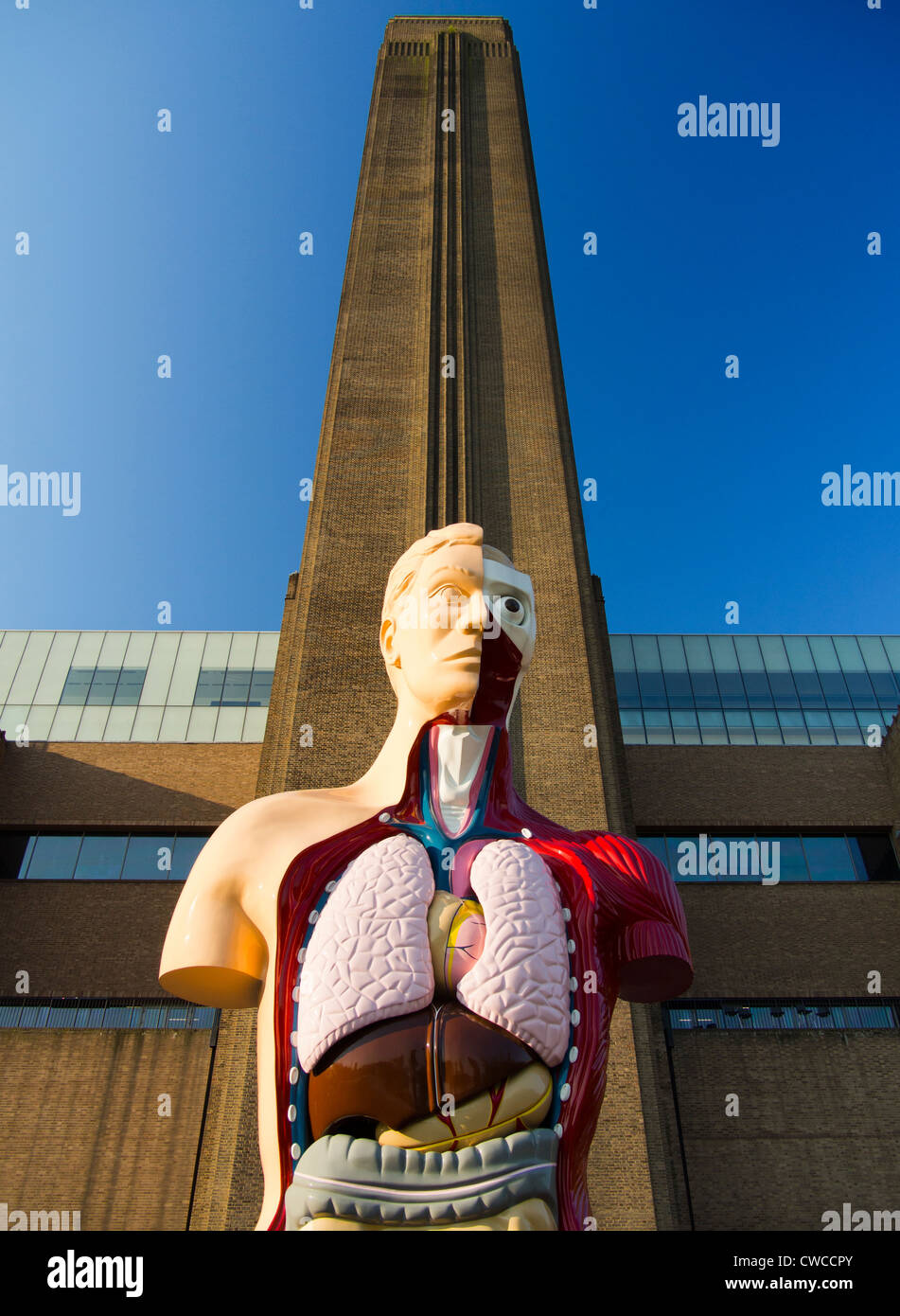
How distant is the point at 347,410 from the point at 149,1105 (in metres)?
12.9

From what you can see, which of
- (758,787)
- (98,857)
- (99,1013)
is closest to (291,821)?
(99,1013)

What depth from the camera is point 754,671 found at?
→ 26859 mm

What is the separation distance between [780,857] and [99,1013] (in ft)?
42.7

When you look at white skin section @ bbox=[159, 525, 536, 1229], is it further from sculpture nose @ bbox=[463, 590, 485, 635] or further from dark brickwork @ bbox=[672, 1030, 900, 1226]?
dark brickwork @ bbox=[672, 1030, 900, 1226]

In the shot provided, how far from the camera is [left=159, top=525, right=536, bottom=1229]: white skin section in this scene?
3729mm

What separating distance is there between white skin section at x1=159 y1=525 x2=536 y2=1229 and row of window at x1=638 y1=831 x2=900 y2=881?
16.2 m

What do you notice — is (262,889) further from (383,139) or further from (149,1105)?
(383,139)

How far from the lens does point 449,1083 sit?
3117 mm

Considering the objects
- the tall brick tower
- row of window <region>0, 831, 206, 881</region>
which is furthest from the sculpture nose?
row of window <region>0, 831, 206, 881</region>

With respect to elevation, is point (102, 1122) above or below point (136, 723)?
below

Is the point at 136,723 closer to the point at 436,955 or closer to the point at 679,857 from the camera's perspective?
the point at 679,857

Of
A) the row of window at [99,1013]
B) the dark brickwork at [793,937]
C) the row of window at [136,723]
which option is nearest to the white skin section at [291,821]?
the row of window at [99,1013]
